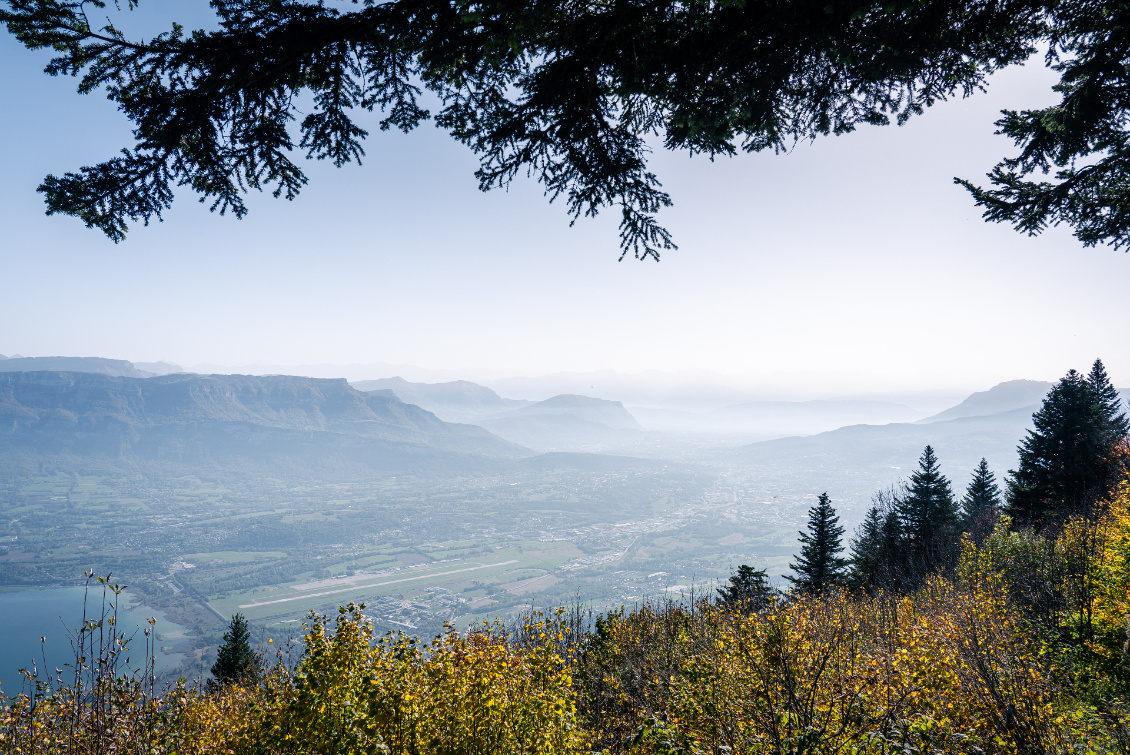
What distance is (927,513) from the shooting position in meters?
25.6

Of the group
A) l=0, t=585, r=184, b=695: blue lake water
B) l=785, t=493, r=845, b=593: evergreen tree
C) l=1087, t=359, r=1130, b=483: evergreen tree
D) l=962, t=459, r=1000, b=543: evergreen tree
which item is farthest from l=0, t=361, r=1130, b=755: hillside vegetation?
→ l=0, t=585, r=184, b=695: blue lake water

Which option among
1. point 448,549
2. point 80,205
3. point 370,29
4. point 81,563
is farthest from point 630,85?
point 81,563

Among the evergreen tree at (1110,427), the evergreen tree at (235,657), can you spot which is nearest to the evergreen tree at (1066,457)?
the evergreen tree at (1110,427)

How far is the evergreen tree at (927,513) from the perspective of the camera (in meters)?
23.8

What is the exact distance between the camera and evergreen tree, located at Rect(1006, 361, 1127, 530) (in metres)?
19.6

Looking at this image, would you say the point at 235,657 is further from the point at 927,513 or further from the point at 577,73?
the point at 927,513

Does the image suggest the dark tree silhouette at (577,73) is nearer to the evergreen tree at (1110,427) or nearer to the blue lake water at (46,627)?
the evergreen tree at (1110,427)

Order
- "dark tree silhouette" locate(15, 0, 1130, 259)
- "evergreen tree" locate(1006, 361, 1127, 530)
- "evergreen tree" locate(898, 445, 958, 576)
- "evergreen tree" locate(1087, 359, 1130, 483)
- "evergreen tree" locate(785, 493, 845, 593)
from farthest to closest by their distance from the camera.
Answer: "evergreen tree" locate(785, 493, 845, 593)
"evergreen tree" locate(898, 445, 958, 576)
"evergreen tree" locate(1006, 361, 1127, 530)
"evergreen tree" locate(1087, 359, 1130, 483)
"dark tree silhouette" locate(15, 0, 1130, 259)

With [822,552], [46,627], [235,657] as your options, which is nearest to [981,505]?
[822,552]

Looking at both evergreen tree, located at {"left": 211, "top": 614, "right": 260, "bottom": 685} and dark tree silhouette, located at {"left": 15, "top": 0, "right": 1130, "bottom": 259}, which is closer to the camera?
dark tree silhouette, located at {"left": 15, "top": 0, "right": 1130, "bottom": 259}

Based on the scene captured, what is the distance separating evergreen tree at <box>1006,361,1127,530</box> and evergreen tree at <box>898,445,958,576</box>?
9.28 ft

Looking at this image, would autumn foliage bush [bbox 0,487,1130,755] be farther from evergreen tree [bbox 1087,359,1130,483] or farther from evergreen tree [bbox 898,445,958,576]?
evergreen tree [bbox 898,445,958,576]

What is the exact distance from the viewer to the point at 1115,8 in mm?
4039

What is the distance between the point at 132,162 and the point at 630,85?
404cm
